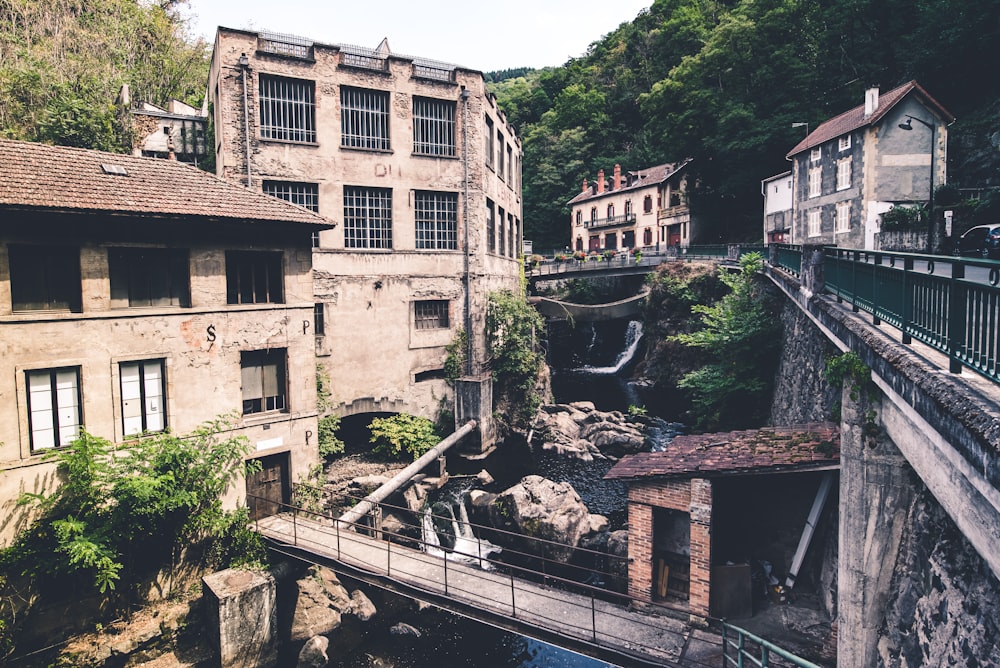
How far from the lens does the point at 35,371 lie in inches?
518

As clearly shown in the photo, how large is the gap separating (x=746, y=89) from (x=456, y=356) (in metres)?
38.8

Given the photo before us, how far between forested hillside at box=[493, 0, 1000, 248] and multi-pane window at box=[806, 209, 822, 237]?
7451 millimetres

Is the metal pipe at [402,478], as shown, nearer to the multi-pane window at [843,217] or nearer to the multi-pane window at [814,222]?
the multi-pane window at [843,217]

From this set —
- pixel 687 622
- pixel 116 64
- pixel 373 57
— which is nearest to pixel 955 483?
pixel 687 622

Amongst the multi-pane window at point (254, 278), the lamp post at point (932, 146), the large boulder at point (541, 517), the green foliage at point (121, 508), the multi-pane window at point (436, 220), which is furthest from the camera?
the lamp post at point (932, 146)

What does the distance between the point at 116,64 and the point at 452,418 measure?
34.9 metres

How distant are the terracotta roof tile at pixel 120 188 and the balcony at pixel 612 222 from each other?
46.0 meters

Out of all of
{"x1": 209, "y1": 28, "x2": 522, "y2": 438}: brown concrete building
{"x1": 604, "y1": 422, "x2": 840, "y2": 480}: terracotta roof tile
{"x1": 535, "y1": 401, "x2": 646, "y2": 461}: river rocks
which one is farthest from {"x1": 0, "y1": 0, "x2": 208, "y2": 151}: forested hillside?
{"x1": 604, "y1": 422, "x2": 840, "y2": 480}: terracotta roof tile

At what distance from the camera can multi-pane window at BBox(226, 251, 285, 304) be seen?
1653cm

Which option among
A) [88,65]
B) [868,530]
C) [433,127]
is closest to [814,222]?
[433,127]

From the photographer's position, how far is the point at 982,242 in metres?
20.6

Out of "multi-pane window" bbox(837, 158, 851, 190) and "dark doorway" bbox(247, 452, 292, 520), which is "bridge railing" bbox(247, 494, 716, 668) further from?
"multi-pane window" bbox(837, 158, 851, 190)

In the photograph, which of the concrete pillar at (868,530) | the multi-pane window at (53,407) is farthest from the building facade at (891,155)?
the multi-pane window at (53,407)

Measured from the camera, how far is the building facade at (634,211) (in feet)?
175
